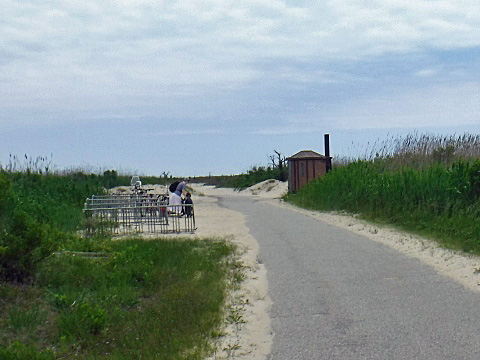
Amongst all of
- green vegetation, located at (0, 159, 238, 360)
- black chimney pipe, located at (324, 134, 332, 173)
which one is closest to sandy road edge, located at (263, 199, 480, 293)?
green vegetation, located at (0, 159, 238, 360)

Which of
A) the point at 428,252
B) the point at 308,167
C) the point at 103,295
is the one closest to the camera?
the point at 103,295

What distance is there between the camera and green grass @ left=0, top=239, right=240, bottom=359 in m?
6.22

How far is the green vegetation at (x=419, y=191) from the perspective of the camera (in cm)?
1389

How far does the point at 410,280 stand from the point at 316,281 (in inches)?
55.9

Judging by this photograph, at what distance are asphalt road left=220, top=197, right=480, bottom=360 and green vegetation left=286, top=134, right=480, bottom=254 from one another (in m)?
2.64

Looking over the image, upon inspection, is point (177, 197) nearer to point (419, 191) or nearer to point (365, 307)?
point (419, 191)

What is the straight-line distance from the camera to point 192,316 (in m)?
7.17

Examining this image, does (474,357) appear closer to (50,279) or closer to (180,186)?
(50,279)

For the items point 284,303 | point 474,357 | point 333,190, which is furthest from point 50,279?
point 333,190

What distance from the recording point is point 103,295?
8180 mm

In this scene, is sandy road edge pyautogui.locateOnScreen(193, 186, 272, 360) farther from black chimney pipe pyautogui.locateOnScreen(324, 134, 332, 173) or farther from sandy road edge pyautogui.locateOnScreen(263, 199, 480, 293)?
black chimney pipe pyautogui.locateOnScreen(324, 134, 332, 173)

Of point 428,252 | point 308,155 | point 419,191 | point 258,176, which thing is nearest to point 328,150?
point 308,155

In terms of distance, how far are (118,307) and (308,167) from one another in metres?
26.2

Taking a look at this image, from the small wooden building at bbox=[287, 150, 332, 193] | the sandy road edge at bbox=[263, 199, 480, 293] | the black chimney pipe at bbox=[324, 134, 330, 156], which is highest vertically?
the black chimney pipe at bbox=[324, 134, 330, 156]
